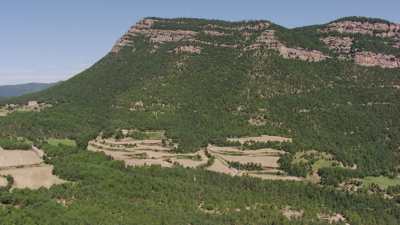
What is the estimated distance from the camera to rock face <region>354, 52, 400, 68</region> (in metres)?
192

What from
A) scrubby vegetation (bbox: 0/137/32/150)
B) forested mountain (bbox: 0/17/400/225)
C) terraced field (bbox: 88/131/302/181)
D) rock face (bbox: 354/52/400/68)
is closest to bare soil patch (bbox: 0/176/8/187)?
forested mountain (bbox: 0/17/400/225)

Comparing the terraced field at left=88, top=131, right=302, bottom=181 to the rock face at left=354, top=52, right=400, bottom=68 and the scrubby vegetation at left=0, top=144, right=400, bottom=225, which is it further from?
the rock face at left=354, top=52, right=400, bottom=68

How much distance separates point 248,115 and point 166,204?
79383 millimetres

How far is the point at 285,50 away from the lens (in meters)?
192

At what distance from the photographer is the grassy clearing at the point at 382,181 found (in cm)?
11993

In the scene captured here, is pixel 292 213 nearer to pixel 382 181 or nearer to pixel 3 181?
→ pixel 382 181

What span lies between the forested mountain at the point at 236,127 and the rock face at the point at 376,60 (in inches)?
14.6

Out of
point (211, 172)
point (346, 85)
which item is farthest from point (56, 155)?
point (346, 85)

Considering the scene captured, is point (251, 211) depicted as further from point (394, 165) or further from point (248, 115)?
point (248, 115)

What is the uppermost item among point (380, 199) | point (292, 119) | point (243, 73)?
point (243, 73)

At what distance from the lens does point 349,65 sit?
19175 cm

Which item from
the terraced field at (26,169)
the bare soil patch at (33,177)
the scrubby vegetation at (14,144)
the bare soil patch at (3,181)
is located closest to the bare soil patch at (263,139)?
the terraced field at (26,169)

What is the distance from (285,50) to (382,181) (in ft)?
261

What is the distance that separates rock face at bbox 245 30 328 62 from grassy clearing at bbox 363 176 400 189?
73336 mm
